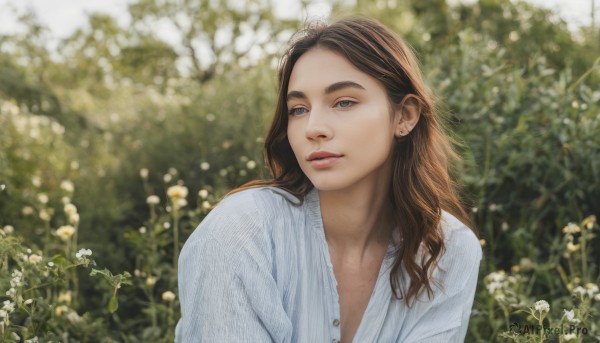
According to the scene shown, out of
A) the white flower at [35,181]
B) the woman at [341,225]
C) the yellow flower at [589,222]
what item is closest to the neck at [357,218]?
the woman at [341,225]

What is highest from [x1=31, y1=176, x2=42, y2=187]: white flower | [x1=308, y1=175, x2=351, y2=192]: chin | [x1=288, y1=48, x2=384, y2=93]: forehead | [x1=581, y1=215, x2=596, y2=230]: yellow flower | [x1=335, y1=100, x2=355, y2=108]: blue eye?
[x1=288, y1=48, x2=384, y2=93]: forehead

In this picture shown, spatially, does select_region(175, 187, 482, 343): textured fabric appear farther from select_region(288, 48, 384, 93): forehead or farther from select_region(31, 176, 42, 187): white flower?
select_region(31, 176, 42, 187): white flower

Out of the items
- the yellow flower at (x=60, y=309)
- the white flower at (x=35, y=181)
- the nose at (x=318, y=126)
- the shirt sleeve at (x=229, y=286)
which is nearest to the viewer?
the shirt sleeve at (x=229, y=286)

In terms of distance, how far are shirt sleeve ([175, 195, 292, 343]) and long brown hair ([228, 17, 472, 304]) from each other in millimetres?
319

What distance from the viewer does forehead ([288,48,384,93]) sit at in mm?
2233

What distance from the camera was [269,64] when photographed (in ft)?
21.6

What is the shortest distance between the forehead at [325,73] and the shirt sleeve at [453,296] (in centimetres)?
63

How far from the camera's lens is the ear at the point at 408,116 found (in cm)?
242

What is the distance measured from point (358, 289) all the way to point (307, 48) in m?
0.81

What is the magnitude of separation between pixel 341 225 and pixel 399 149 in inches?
13.0

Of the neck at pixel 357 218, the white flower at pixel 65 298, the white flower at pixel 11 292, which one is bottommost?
the white flower at pixel 65 298

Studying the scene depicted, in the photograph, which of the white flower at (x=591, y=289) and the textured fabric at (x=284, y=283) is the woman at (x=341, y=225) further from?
the white flower at (x=591, y=289)

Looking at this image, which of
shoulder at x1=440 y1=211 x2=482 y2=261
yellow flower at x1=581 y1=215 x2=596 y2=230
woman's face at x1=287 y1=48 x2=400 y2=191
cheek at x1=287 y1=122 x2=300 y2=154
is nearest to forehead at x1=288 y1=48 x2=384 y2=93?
woman's face at x1=287 y1=48 x2=400 y2=191

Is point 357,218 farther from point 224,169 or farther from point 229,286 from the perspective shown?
point 224,169
